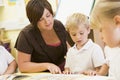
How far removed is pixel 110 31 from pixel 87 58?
0.47m

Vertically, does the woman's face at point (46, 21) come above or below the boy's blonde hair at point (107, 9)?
below

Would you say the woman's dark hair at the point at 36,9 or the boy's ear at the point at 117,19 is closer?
the boy's ear at the point at 117,19

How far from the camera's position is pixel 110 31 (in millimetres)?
776

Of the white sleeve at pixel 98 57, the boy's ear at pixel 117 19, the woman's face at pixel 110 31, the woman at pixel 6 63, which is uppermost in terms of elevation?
the boy's ear at pixel 117 19

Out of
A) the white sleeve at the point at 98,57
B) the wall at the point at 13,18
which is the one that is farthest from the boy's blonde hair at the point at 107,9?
the wall at the point at 13,18

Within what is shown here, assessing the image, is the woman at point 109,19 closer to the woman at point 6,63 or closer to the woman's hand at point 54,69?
the woman's hand at point 54,69

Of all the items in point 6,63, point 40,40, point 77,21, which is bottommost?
point 6,63

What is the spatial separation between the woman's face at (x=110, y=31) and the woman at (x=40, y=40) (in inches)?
24.9

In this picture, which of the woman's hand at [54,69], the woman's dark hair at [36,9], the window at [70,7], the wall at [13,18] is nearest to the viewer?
the woman's hand at [54,69]

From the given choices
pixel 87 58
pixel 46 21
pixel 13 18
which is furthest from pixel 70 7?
pixel 13 18

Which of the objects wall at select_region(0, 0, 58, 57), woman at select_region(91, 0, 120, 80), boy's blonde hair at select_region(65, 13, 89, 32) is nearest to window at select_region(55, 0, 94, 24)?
boy's blonde hair at select_region(65, 13, 89, 32)

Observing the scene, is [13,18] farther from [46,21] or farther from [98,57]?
[98,57]

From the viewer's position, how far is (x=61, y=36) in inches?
60.1

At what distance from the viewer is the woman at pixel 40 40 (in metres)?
1.42
